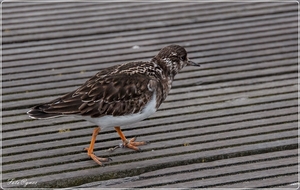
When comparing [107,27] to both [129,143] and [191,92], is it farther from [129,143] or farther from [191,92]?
[129,143]

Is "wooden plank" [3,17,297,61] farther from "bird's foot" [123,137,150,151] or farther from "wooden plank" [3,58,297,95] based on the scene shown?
"bird's foot" [123,137,150,151]

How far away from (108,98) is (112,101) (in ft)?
0.13

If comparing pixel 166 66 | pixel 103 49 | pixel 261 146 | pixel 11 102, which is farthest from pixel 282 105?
pixel 11 102

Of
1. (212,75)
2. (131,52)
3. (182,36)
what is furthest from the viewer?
(182,36)

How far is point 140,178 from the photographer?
4.18 meters

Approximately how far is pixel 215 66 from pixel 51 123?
183 cm

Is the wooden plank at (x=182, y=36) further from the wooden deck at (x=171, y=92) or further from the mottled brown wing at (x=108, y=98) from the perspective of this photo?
the mottled brown wing at (x=108, y=98)

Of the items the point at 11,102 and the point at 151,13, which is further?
the point at 151,13

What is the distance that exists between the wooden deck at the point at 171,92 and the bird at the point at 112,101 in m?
0.30

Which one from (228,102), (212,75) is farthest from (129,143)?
(212,75)

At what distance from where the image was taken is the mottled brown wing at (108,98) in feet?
13.7

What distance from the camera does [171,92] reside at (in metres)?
5.21

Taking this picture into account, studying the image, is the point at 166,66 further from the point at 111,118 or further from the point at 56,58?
the point at 56,58

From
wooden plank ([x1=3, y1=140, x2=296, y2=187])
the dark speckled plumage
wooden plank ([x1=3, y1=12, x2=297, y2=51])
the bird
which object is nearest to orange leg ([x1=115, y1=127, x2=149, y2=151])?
the bird
